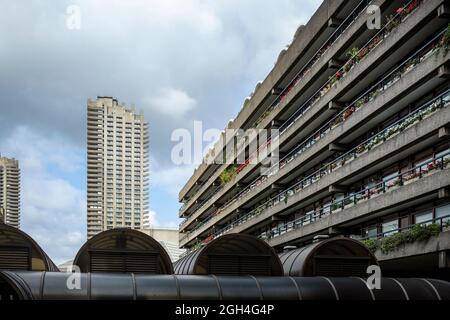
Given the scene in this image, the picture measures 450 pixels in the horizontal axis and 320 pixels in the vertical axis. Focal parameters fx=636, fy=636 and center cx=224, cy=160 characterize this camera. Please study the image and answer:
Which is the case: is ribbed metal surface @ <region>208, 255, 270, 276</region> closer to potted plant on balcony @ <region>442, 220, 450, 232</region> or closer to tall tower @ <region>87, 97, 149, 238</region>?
potted plant on balcony @ <region>442, 220, 450, 232</region>

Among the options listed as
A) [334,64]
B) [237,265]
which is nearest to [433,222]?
[237,265]

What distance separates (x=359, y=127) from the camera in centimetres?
3728

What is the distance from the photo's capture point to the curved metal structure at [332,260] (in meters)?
24.9

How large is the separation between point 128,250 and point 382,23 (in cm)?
1966

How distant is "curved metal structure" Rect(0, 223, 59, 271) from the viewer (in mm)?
25234

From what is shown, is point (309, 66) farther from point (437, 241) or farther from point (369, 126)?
point (437, 241)

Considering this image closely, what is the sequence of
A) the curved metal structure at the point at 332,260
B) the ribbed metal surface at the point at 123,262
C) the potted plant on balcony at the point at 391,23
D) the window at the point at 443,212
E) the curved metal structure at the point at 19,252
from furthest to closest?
the potted plant on balcony at the point at 391,23
the window at the point at 443,212
the curved metal structure at the point at 19,252
the ribbed metal surface at the point at 123,262
the curved metal structure at the point at 332,260

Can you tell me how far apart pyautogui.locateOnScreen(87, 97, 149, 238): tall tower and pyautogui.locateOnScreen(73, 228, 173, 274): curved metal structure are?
26.7 ft

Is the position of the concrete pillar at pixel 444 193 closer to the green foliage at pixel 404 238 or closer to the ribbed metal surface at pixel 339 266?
the green foliage at pixel 404 238

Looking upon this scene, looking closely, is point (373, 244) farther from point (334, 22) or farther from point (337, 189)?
point (334, 22)

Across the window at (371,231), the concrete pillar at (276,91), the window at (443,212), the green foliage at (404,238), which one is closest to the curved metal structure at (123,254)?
the green foliage at (404,238)

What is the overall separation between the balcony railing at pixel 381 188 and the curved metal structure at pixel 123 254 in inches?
514

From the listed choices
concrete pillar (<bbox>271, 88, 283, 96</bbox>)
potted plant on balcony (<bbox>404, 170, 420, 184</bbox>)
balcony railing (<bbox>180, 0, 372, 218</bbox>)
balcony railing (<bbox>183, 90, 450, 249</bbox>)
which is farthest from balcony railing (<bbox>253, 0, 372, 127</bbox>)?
potted plant on balcony (<bbox>404, 170, 420, 184</bbox>)
